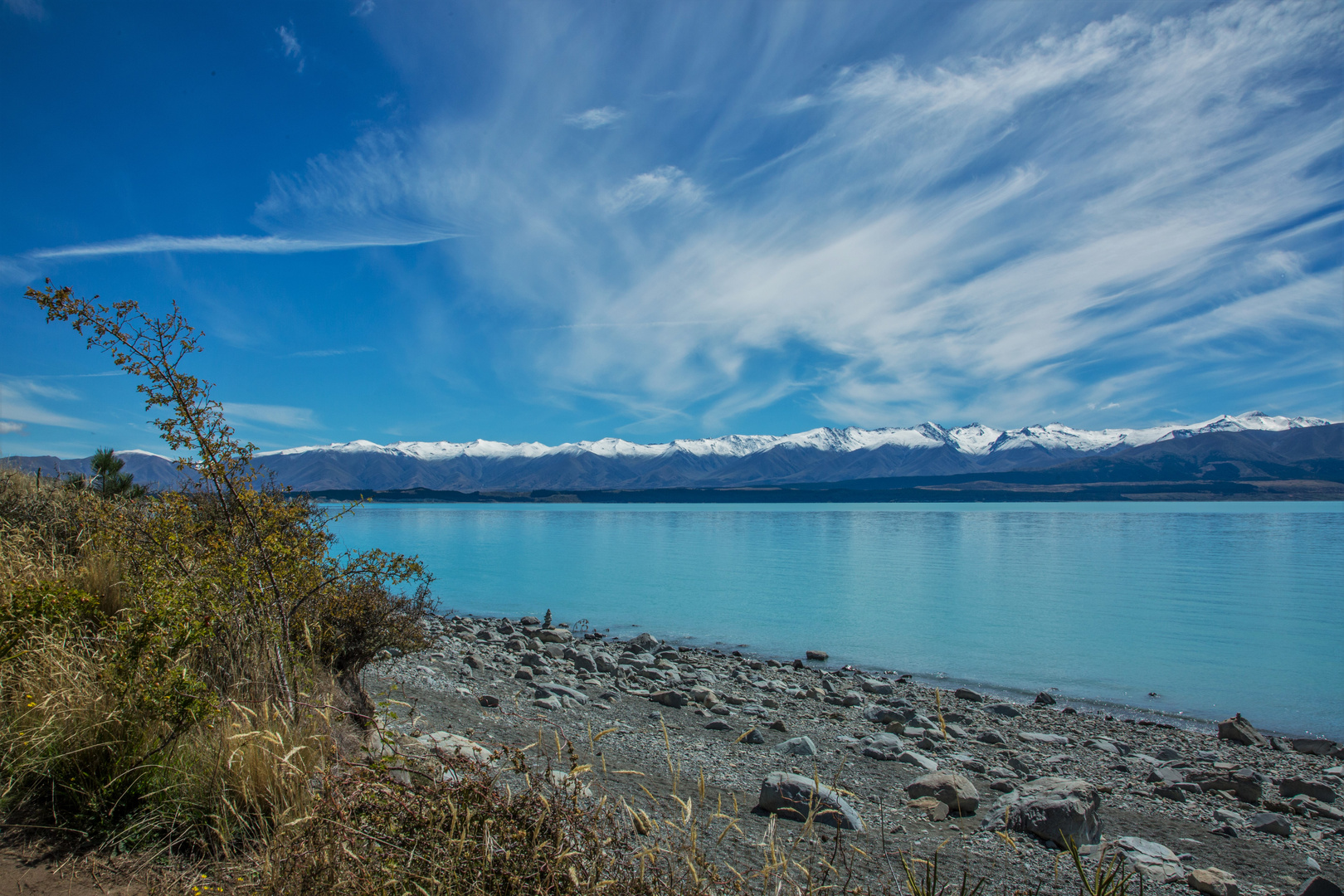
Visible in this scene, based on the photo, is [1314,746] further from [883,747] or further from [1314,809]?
[883,747]

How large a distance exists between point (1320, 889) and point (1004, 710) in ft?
28.6

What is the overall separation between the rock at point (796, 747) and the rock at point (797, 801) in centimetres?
261

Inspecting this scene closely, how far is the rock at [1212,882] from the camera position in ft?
19.3

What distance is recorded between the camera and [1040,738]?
39.2 ft

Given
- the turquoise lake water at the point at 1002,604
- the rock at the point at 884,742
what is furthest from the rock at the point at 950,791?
the turquoise lake water at the point at 1002,604

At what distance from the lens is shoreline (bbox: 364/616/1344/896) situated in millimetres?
6363

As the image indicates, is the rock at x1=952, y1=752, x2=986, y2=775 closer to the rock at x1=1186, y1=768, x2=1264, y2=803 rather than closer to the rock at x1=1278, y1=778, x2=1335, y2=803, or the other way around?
the rock at x1=1186, y1=768, x2=1264, y2=803

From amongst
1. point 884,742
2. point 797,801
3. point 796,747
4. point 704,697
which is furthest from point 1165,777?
point 704,697

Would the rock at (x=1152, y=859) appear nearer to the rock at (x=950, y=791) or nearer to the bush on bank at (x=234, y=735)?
the rock at (x=950, y=791)

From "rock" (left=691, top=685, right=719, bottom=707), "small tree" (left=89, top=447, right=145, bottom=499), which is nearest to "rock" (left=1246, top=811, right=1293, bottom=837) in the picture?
"rock" (left=691, top=685, right=719, bottom=707)

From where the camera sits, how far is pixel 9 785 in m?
4.27

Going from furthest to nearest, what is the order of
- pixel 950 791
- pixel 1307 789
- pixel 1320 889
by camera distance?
pixel 1307 789
pixel 950 791
pixel 1320 889

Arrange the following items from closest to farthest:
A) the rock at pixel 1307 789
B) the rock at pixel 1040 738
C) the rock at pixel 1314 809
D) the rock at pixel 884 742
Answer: the rock at pixel 1314 809, the rock at pixel 1307 789, the rock at pixel 884 742, the rock at pixel 1040 738

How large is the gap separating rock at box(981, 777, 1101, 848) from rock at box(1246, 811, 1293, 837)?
261 cm
